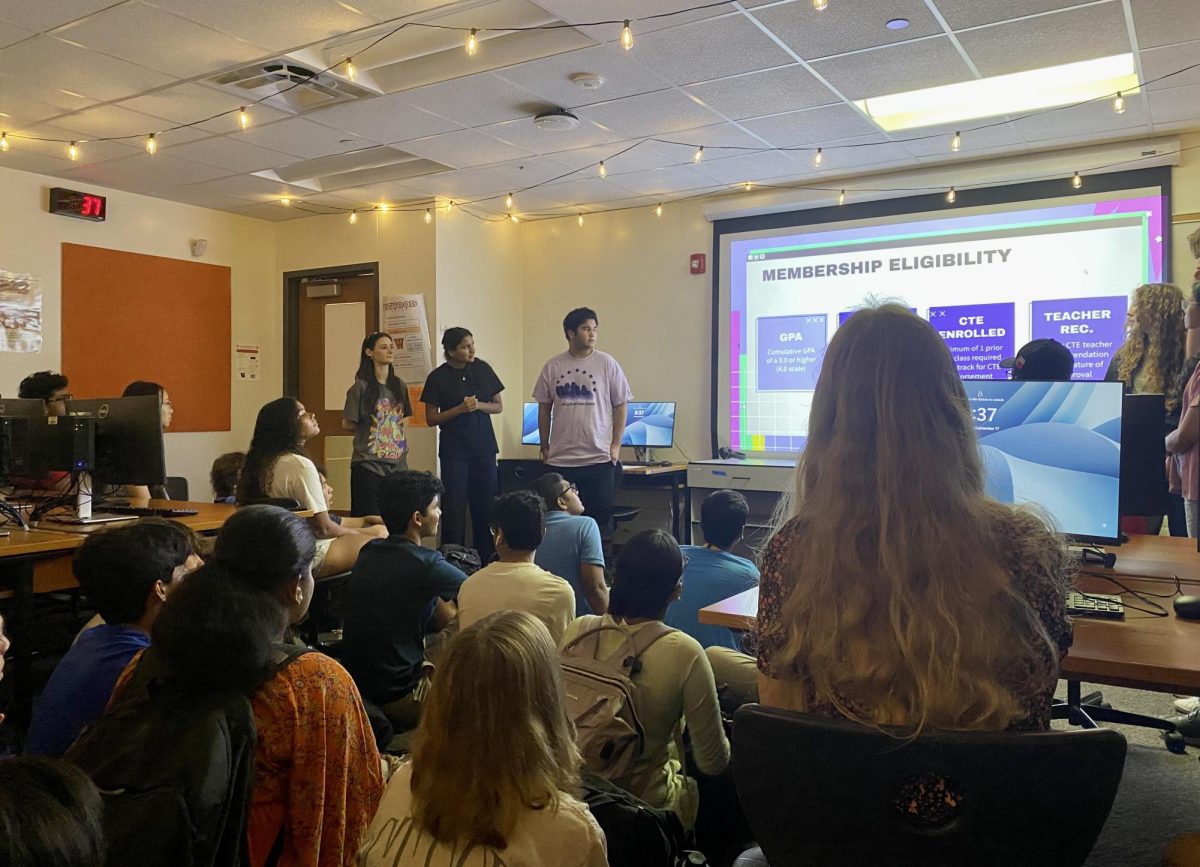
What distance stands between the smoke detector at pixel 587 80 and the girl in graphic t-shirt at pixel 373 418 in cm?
196

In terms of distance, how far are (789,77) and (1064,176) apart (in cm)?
210

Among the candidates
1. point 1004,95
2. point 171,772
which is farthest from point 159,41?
point 1004,95

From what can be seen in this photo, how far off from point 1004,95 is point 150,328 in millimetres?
5523

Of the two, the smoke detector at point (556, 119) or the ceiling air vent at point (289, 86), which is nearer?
the ceiling air vent at point (289, 86)

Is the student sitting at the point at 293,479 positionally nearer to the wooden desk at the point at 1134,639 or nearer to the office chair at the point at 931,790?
the wooden desk at the point at 1134,639

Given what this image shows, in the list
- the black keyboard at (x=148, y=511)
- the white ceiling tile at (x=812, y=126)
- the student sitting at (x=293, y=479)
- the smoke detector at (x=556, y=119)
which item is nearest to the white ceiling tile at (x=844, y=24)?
the white ceiling tile at (x=812, y=126)

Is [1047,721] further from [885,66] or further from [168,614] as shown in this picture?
[885,66]

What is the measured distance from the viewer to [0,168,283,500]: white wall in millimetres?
5574

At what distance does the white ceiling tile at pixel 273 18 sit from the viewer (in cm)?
338

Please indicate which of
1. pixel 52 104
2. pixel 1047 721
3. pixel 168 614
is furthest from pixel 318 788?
pixel 52 104

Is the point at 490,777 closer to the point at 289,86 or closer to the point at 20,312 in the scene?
the point at 289,86

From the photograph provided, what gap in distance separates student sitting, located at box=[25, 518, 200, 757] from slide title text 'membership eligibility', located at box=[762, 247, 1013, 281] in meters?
4.71

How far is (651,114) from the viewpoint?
4.55 metres

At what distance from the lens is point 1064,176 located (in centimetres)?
516
